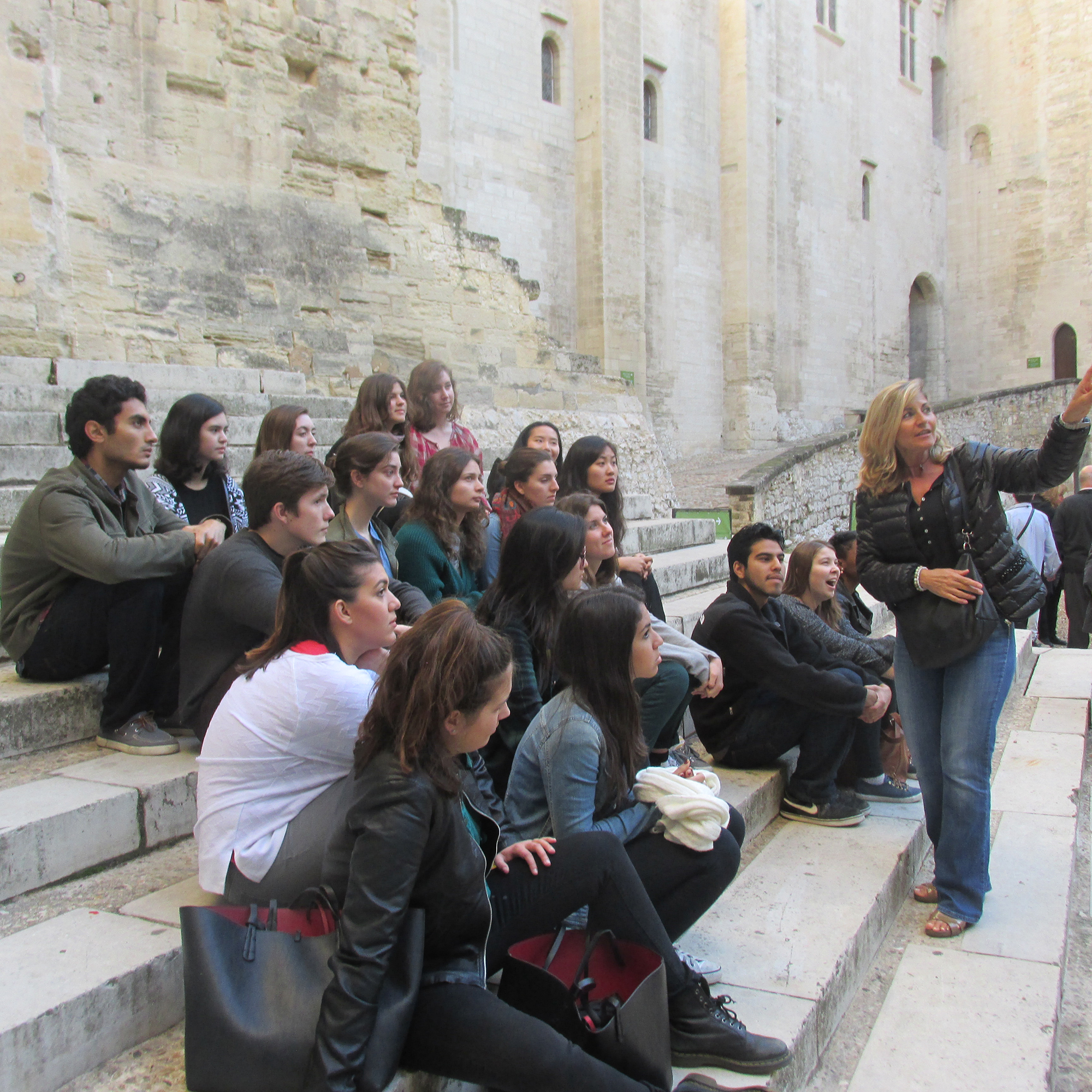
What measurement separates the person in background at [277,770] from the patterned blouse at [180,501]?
1.40 meters

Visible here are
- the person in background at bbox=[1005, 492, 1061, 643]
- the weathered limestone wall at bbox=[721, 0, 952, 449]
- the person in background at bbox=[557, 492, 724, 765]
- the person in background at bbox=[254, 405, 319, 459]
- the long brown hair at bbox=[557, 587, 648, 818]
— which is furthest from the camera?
the weathered limestone wall at bbox=[721, 0, 952, 449]

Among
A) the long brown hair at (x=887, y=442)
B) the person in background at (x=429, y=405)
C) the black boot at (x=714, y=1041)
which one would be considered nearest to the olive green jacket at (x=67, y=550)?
the black boot at (x=714, y=1041)

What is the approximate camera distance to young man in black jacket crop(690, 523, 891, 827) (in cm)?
360

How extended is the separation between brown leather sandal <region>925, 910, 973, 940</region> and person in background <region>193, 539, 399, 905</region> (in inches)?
80.1

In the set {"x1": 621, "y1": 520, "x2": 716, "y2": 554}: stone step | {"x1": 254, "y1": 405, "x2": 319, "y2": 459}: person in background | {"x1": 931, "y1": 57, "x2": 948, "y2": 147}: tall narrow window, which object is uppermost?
{"x1": 931, "y1": 57, "x2": 948, "y2": 147}: tall narrow window

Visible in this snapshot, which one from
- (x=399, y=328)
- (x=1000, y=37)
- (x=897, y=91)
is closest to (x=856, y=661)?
(x=399, y=328)

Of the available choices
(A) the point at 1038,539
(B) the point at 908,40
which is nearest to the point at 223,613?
(A) the point at 1038,539

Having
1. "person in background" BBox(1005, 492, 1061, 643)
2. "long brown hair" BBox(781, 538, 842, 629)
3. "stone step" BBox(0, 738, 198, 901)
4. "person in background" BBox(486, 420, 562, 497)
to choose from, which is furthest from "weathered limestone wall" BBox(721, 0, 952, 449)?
"stone step" BBox(0, 738, 198, 901)

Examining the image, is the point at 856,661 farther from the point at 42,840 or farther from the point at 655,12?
the point at 655,12

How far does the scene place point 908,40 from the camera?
24.7 metres

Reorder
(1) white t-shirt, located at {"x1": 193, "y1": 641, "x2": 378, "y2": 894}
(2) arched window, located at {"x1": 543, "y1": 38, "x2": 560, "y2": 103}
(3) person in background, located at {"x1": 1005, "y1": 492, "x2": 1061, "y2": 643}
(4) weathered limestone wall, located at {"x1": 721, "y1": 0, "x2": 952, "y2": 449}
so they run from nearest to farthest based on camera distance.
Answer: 1. (1) white t-shirt, located at {"x1": 193, "y1": 641, "x2": 378, "y2": 894}
2. (3) person in background, located at {"x1": 1005, "y1": 492, "x2": 1061, "y2": 643}
3. (2) arched window, located at {"x1": 543, "y1": 38, "x2": 560, "y2": 103}
4. (4) weathered limestone wall, located at {"x1": 721, "y1": 0, "x2": 952, "y2": 449}

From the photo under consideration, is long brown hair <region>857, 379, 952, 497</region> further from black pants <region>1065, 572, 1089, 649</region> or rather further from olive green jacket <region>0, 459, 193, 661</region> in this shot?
black pants <region>1065, 572, 1089, 649</region>

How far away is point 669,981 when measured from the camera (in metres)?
2.20

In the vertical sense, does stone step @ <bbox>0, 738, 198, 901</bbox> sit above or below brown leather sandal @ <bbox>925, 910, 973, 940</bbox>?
above
